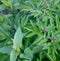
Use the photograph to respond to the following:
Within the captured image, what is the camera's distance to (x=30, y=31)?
1.49m

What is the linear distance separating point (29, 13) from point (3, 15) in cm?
20

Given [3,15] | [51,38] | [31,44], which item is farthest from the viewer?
[3,15]

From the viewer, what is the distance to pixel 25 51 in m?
1.41

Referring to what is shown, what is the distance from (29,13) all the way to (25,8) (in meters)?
0.08

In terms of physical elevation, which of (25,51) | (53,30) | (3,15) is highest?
(3,15)

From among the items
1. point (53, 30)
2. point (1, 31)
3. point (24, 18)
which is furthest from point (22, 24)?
point (53, 30)

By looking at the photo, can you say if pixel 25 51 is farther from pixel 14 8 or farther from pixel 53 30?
pixel 14 8

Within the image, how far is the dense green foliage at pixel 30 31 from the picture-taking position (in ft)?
4.54

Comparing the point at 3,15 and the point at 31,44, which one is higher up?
the point at 3,15

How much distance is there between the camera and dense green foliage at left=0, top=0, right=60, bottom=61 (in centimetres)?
138

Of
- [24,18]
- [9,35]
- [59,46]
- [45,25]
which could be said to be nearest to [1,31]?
[9,35]

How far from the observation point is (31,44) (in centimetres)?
150

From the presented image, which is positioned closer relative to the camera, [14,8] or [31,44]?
[31,44]

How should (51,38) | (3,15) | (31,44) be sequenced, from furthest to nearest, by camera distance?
(3,15) < (31,44) < (51,38)
